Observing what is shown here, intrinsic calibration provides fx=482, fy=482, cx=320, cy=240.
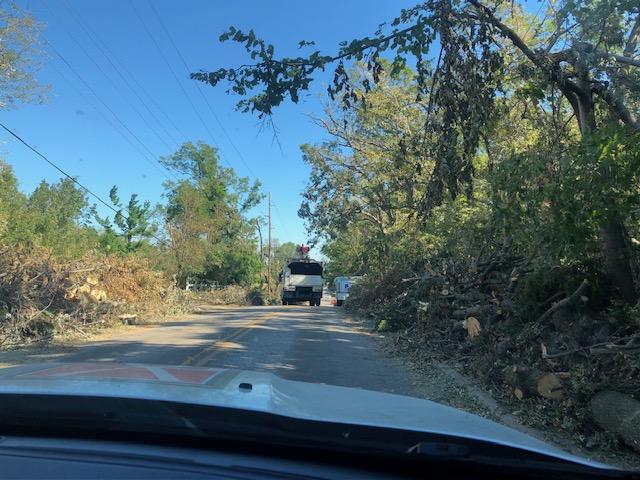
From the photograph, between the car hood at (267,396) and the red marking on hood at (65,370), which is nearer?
the car hood at (267,396)

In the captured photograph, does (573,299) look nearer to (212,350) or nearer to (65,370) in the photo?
(212,350)

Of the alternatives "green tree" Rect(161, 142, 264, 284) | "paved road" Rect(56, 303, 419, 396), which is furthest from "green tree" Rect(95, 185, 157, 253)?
"paved road" Rect(56, 303, 419, 396)

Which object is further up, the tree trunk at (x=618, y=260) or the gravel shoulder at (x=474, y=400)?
the tree trunk at (x=618, y=260)

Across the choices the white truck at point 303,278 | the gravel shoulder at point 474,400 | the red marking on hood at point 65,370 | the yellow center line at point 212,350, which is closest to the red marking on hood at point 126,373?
the red marking on hood at point 65,370

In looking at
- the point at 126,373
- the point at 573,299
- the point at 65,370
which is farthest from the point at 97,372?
the point at 573,299

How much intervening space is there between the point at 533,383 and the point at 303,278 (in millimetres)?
34031

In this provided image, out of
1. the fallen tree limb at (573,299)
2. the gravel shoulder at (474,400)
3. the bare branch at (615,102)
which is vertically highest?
the bare branch at (615,102)

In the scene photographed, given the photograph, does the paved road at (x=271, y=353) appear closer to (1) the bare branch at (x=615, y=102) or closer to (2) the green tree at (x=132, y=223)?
(1) the bare branch at (x=615, y=102)

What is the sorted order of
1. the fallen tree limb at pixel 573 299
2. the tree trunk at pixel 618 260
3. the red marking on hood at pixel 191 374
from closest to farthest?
the red marking on hood at pixel 191 374, the tree trunk at pixel 618 260, the fallen tree limb at pixel 573 299

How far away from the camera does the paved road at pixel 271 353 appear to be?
339 inches

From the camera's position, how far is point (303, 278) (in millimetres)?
40250

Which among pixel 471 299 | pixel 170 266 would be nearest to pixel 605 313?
pixel 471 299

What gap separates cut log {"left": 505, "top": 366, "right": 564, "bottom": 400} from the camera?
6183 millimetres

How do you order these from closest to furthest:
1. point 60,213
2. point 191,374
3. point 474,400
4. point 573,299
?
point 191,374 → point 474,400 → point 573,299 → point 60,213
